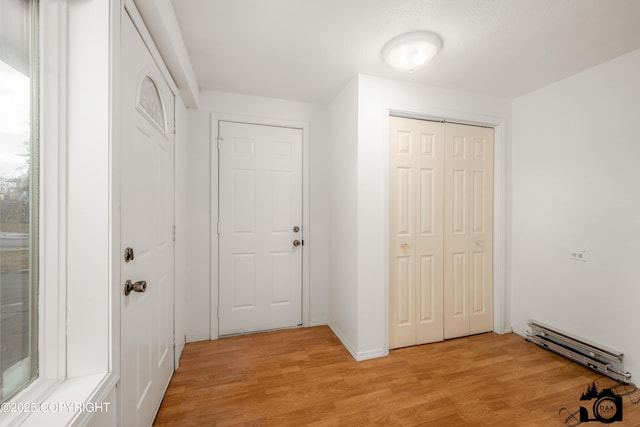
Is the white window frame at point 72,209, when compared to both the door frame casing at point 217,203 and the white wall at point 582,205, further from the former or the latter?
the white wall at point 582,205

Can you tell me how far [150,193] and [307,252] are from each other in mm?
1677

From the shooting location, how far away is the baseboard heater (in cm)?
188

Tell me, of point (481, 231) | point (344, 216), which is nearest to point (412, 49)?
point (344, 216)

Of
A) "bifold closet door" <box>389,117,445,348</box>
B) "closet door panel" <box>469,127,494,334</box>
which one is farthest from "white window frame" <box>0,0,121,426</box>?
"closet door panel" <box>469,127,494,334</box>

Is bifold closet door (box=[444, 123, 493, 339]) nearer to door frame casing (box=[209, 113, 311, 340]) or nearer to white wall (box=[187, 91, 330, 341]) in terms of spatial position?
door frame casing (box=[209, 113, 311, 340])

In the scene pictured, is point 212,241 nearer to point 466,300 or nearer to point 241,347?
point 241,347

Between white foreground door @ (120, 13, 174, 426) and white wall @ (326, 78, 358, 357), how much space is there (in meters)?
1.45

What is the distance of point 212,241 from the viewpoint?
2514 millimetres

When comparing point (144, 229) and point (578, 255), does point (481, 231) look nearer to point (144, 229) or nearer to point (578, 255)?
point (578, 255)

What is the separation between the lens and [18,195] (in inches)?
32.2

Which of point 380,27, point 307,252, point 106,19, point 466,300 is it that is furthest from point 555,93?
point 106,19

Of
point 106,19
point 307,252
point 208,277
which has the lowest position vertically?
point 208,277

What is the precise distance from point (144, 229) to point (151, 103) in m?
0.77

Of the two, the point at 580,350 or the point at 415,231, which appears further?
the point at 415,231
